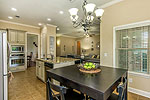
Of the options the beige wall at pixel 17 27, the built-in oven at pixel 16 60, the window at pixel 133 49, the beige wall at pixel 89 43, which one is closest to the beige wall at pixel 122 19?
the window at pixel 133 49

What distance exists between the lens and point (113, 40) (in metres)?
2.90

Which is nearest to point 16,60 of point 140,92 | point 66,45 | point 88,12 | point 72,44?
point 88,12

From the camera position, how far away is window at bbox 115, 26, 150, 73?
7.68 feet

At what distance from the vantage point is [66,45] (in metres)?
10.4

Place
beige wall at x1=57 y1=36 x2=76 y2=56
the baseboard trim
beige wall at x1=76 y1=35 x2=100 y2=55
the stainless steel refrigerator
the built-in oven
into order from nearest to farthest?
1. the stainless steel refrigerator
2. the baseboard trim
3. the built-in oven
4. beige wall at x1=76 y1=35 x2=100 y2=55
5. beige wall at x1=57 y1=36 x2=76 y2=56

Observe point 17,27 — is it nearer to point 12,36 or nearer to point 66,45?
point 12,36

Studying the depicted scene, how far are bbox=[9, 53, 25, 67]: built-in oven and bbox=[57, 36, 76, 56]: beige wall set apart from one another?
4954 millimetres

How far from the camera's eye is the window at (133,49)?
2.34 meters

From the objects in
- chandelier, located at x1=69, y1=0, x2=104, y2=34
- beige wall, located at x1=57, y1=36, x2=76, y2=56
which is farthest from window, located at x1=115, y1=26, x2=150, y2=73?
beige wall, located at x1=57, y1=36, x2=76, y2=56

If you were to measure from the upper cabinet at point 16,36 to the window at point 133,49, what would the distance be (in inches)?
Answer: 209

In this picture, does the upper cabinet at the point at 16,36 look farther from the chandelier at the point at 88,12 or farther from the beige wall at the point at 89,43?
the beige wall at the point at 89,43

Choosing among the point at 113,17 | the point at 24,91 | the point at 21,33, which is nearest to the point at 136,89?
the point at 113,17

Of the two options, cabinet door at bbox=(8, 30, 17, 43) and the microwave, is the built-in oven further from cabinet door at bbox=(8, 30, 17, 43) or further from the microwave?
cabinet door at bbox=(8, 30, 17, 43)

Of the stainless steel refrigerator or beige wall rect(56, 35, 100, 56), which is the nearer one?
the stainless steel refrigerator
